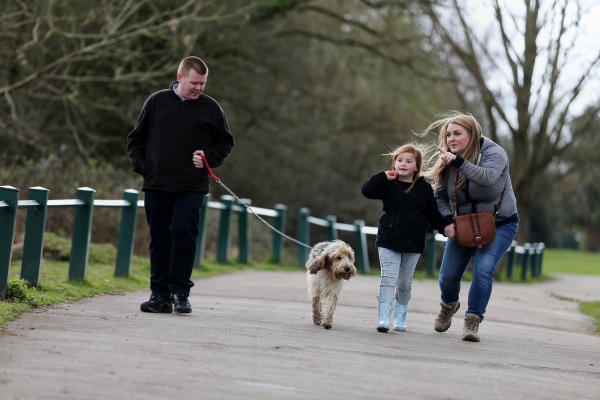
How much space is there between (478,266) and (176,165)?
2.83 metres

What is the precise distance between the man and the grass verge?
101 centimetres

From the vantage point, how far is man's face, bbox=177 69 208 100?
8632 mm

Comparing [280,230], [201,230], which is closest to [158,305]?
[201,230]

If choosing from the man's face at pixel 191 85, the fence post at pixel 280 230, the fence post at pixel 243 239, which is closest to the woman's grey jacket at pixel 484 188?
the man's face at pixel 191 85

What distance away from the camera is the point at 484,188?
859cm

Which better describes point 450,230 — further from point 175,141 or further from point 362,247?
point 362,247

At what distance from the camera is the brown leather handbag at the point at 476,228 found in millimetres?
8484

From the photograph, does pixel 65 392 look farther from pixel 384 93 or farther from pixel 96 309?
pixel 384 93

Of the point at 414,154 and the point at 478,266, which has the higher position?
the point at 414,154

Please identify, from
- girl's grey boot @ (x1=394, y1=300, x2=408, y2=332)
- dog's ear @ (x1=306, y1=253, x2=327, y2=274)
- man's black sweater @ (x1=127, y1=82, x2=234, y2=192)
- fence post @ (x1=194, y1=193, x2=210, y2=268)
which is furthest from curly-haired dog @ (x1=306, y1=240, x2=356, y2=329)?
fence post @ (x1=194, y1=193, x2=210, y2=268)

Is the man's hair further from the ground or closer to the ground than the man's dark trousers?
further from the ground

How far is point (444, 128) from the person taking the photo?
8812 mm

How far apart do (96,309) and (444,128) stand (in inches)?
138

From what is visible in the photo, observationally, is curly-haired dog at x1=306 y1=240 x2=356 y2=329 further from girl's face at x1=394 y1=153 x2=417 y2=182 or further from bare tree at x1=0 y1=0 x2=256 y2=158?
bare tree at x1=0 y1=0 x2=256 y2=158
